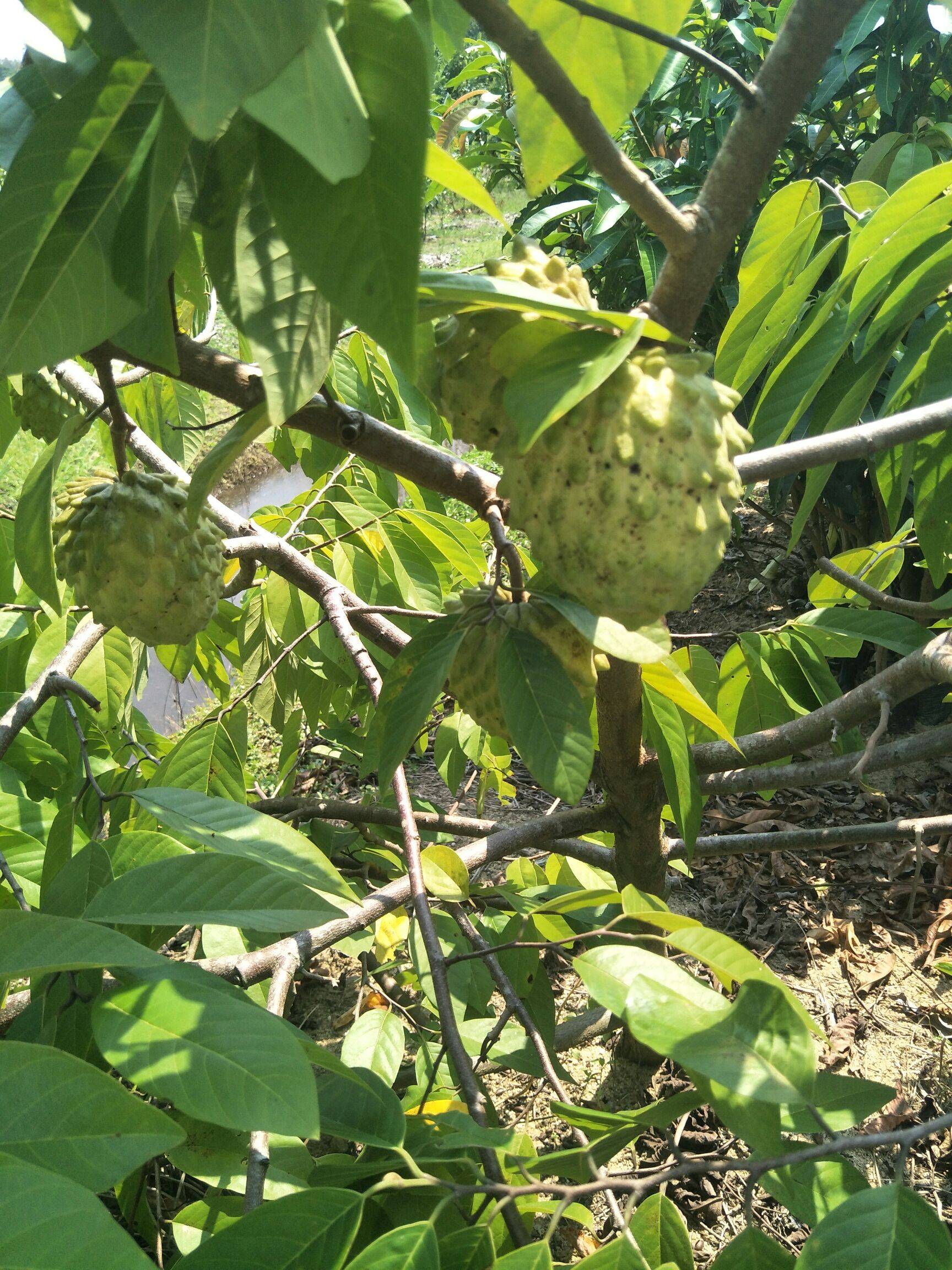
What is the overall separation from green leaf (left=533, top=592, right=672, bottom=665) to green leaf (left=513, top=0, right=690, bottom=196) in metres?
0.37

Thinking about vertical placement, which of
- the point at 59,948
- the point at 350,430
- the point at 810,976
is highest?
the point at 350,430

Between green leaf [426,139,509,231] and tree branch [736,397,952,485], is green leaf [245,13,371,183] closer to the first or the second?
green leaf [426,139,509,231]

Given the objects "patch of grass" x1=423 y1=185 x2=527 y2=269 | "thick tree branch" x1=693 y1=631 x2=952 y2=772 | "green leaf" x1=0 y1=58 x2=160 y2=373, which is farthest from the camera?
"patch of grass" x1=423 y1=185 x2=527 y2=269

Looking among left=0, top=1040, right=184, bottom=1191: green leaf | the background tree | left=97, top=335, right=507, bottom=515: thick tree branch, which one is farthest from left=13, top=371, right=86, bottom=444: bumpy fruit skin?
left=0, top=1040, right=184, bottom=1191: green leaf

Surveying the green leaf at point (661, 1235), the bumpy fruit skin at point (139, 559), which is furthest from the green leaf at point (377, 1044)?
the bumpy fruit skin at point (139, 559)

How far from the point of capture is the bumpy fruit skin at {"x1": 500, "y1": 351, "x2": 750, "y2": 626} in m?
0.69

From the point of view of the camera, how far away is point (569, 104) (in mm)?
607

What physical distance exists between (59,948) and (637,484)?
51cm

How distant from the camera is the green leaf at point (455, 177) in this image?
64 cm

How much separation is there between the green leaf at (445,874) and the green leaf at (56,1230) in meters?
0.75

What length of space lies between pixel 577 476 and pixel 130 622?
708mm

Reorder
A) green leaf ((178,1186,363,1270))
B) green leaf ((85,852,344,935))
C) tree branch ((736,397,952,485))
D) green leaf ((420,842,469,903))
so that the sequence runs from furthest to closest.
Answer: green leaf ((420,842,469,903)), tree branch ((736,397,952,485)), green leaf ((85,852,344,935)), green leaf ((178,1186,363,1270))

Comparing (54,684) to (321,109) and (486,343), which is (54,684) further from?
(321,109)

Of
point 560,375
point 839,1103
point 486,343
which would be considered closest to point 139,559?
point 486,343
